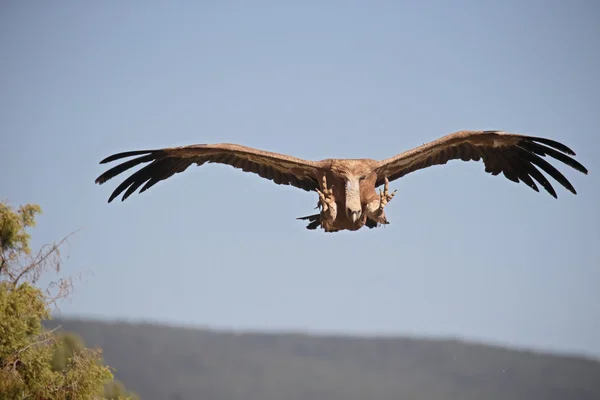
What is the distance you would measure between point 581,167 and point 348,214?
3283 mm

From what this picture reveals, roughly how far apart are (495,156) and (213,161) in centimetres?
415

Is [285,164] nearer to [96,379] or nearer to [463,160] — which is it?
[463,160]

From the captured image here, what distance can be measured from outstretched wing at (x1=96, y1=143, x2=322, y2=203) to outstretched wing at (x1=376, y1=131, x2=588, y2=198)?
117 cm

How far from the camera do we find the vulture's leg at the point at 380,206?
42.1 ft

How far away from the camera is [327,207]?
12953 millimetres

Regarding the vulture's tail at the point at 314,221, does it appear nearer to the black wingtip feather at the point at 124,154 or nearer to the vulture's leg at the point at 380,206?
the vulture's leg at the point at 380,206

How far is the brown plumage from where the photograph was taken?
13.0 meters

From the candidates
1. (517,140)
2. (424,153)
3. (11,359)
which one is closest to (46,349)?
(11,359)

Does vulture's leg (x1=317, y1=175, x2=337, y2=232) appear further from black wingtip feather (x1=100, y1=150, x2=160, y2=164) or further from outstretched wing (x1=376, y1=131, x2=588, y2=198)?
black wingtip feather (x1=100, y1=150, x2=160, y2=164)

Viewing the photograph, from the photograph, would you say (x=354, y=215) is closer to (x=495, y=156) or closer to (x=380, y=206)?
(x=380, y=206)

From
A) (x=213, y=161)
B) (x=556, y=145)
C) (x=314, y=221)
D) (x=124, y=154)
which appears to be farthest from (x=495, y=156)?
(x=124, y=154)

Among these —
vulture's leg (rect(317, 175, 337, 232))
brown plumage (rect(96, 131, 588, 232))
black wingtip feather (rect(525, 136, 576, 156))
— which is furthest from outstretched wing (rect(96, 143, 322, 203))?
black wingtip feather (rect(525, 136, 576, 156))

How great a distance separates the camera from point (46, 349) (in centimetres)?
1390

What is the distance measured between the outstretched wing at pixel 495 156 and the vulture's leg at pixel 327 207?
0.83m
